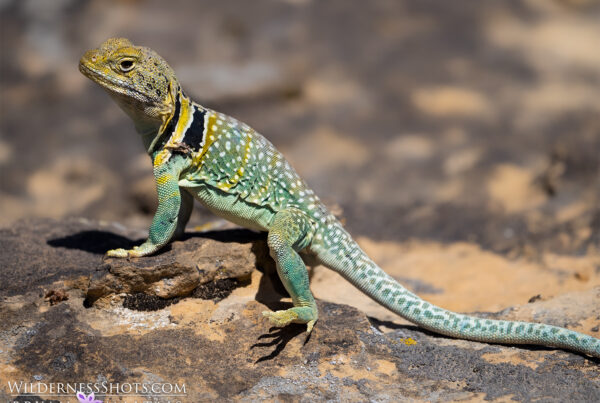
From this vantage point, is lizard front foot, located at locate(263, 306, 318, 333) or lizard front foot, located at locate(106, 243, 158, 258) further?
lizard front foot, located at locate(106, 243, 158, 258)

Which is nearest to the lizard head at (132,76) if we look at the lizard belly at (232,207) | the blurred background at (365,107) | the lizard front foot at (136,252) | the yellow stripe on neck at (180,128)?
the yellow stripe on neck at (180,128)

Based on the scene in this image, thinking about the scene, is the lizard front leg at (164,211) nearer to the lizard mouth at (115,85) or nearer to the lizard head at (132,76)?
the lizard head at (132,76)

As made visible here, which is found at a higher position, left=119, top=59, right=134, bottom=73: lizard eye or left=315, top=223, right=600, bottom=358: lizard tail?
left=119, top=59, right=134, bottom=73: lizard eye

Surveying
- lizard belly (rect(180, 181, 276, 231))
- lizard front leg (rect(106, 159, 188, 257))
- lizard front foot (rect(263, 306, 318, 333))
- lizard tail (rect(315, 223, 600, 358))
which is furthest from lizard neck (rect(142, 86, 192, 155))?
lizard front foot (rect(263, 306, 318, 333))

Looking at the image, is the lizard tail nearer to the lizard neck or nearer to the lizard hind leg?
the lizard hind leg

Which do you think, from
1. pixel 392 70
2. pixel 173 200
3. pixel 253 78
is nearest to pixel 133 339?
pixel 173 200

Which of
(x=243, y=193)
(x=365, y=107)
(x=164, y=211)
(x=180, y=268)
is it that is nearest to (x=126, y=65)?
(x=164, y=211)
